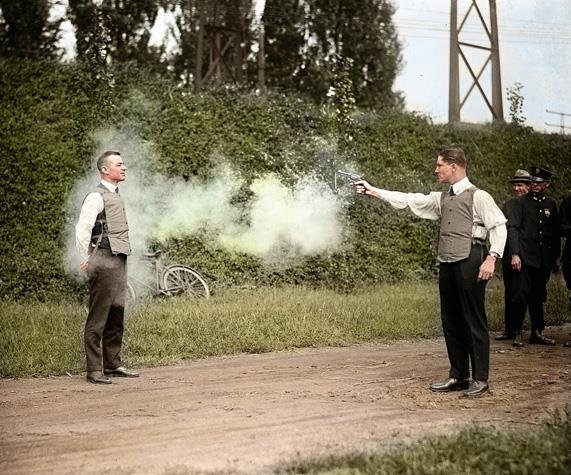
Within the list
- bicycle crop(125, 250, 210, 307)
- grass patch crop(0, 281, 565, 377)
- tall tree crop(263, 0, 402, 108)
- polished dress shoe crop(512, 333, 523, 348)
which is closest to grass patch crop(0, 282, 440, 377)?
grass patch crop(0, 281, 565, 377)

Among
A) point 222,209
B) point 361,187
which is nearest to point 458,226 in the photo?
point 361,187

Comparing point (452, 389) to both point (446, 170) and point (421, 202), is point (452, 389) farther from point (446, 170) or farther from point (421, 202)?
point (446, 170)

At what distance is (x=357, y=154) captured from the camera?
1516cm

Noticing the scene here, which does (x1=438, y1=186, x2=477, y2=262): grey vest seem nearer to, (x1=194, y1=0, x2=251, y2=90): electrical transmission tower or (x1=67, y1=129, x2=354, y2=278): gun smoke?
(x1=67, y1=129, x2=354, y2=278): gun smoke

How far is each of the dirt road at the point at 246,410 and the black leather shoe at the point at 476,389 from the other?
0.36 ft

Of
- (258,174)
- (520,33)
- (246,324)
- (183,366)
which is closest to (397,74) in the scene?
(520,33)

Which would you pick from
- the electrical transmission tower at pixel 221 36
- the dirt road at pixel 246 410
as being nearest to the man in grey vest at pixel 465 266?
the dirt road at pixel 246 410

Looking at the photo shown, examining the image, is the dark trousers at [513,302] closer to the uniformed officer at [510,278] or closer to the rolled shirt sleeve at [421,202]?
the uniformed officer at [510,278]

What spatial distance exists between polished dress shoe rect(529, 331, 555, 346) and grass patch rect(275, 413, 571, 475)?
201 inches

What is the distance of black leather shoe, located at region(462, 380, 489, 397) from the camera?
20.9ft

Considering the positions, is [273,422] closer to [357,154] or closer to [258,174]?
[258,174]

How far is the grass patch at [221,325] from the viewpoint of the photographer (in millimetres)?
8414

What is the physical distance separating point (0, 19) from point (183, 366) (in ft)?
54.2

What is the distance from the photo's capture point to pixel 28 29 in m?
21.6
